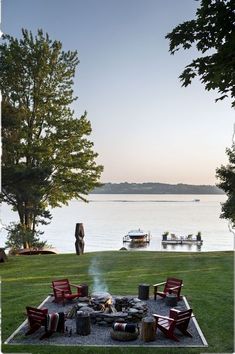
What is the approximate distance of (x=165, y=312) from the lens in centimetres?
1630

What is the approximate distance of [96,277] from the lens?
22.9 metres

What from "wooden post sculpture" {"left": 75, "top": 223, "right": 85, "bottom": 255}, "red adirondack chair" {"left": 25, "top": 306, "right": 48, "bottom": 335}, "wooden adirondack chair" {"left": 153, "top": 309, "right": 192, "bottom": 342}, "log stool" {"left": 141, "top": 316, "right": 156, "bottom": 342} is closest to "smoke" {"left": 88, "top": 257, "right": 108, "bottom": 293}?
"wooden post sculpture" {"left": 75, "top": 223, "right": 85, "bottom": 255}

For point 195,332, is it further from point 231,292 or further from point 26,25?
point 26,25

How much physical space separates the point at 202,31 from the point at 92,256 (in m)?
22.9

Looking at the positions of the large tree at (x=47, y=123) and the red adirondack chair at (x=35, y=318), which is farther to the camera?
the large tree at (x=47, y=123)

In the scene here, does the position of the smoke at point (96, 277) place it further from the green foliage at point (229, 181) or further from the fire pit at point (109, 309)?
the green foliage at point (229, 181)

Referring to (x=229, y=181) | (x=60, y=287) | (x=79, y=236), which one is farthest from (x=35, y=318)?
(x=229, y=181)

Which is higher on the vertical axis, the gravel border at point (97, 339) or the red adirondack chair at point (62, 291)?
the red adirondack chair at point (62, 291)

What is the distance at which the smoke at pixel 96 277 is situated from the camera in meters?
20.0

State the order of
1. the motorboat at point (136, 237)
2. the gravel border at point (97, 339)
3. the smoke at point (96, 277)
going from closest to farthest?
the gravel border at point (97, 339)
the smoke at point (96, 277)
the motorboat at point (136, 237)

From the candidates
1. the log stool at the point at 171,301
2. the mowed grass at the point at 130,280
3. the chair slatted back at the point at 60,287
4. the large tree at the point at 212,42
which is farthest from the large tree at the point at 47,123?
the large tree at the point at 212,42

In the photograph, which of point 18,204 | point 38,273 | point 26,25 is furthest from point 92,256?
point 26,25

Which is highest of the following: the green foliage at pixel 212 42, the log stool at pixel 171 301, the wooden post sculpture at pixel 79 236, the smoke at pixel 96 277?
the green foliage at pixel 212 42

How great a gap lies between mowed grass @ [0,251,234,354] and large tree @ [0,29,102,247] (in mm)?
8582
